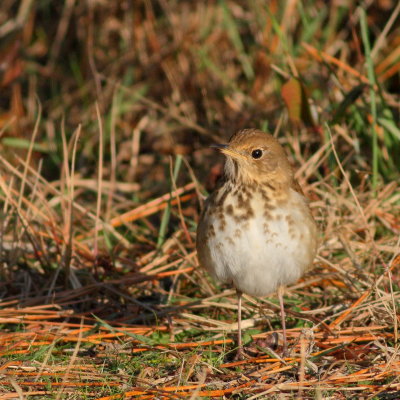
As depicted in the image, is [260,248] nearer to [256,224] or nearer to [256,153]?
[256,224]

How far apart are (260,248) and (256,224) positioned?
113 mm

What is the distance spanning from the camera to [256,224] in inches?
126

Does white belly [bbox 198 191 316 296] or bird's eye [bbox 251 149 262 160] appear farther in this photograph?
bird's eye [bbox 251 149 262 160]

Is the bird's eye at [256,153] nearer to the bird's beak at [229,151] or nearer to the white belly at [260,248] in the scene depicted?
the bird's beak at [229,151]

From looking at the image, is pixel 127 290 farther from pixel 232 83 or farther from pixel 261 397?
pixel 232 83

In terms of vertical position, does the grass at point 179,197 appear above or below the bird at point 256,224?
below

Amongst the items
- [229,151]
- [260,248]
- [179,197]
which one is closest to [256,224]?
[260,248]

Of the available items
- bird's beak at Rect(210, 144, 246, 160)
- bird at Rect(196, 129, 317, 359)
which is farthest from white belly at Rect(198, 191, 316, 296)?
bird's beak at Rect(210, 144, 246, 160)

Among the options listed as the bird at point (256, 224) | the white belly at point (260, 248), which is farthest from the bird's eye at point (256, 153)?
the white belly at point (260, 248)

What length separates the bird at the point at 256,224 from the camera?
10.5ft

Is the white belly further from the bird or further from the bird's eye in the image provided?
the bird's eye

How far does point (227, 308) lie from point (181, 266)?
436mm

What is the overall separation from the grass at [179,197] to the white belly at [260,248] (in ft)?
1.12

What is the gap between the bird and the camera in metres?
3.19
